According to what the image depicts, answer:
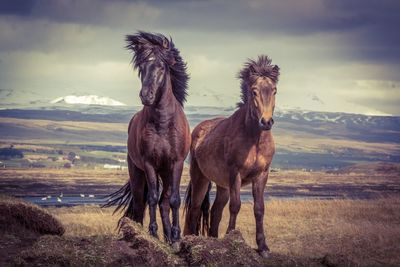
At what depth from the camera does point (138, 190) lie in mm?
15383

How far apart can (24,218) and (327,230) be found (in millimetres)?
11730

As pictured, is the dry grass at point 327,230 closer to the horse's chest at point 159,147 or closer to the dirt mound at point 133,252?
the dirt mound at point 133,252

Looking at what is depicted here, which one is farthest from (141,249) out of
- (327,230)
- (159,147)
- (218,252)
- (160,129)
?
(327,230)

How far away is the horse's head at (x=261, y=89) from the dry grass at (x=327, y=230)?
2.65 m

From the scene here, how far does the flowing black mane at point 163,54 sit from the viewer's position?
13.7 m

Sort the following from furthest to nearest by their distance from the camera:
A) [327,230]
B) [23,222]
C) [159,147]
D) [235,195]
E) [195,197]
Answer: [327,230]
[195,197]
[23,222]
[235,195]
[159,147]

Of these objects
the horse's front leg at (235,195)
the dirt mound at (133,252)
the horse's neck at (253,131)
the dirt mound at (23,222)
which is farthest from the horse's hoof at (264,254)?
the dirt mound at (23,222)

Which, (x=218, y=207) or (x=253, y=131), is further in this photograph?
(x=218, y=207)

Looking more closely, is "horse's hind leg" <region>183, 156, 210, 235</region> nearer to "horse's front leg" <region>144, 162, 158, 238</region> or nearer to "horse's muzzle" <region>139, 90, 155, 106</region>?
"horse's front leg" <region>144, 162, 158, 238</region>

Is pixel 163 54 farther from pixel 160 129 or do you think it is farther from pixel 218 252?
pixel 218 252

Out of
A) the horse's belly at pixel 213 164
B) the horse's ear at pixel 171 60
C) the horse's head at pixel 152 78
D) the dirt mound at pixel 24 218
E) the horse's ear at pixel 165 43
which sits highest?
the horse's ear at pixel 165 43

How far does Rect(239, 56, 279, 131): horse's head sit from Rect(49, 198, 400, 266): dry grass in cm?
265

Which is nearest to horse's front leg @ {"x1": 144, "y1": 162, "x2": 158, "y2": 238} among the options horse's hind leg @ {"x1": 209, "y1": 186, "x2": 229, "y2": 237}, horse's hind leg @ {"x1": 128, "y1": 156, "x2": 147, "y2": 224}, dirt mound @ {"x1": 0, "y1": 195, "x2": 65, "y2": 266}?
horse's hind leg @ {"x1": 128, "y1": 156, "x2": 147, "y2": 224}

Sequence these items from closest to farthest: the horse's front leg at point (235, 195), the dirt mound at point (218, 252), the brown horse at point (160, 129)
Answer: the dirt mound at point (218, 252) < the brown horse at point (160, 129) < the horse's front leg at point (235, 195)
